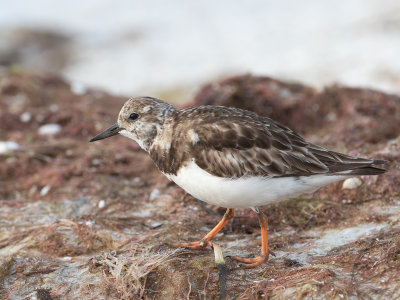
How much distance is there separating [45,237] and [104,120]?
A: 3847 mm

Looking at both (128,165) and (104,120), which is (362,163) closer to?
(128,165)

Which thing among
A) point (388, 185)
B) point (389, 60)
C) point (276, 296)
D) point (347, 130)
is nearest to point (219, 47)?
point (389, 60)

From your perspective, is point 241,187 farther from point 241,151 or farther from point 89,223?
Answer: point 89,223

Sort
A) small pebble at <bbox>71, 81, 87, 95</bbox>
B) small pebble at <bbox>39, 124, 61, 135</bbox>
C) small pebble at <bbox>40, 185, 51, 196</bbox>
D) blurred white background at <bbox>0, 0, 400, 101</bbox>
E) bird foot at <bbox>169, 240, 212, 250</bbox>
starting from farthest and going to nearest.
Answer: blurred white background at <bbox>0, 0, 400, 101</bbox> < small pebble at <bbox>71, 81, 87, 95</bbox> < small pebble at <bbox>39, 124, 61, 135</bbox> < small pebble at <bbox>40, 185, 51, 196</bbox> < bird foot at <bbox>169, 240, 212, 250</bbox>

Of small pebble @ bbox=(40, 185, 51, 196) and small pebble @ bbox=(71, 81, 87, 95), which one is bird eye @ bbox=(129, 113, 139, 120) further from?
small pebble @ bbox=(71, 81, 87, 95)

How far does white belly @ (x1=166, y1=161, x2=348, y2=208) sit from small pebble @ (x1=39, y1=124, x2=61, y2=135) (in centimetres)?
471

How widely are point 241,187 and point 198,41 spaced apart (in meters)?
18.9

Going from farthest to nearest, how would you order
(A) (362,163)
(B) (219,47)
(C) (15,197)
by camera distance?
1. (B) (219,47)
2. (C) (15,197)
3. (A) (362,163)

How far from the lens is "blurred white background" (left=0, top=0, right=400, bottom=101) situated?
55.5 feet

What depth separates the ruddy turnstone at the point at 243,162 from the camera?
465cm

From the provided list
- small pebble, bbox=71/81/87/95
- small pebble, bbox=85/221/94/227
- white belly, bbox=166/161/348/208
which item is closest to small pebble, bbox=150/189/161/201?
small pebble, bbox=85/221/94/227

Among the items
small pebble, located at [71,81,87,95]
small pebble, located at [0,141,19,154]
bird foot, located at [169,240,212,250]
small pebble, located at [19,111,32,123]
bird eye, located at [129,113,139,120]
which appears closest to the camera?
bird foot, located at [169,240,212,250]

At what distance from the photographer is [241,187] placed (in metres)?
4.62

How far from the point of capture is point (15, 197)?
7.12 m
